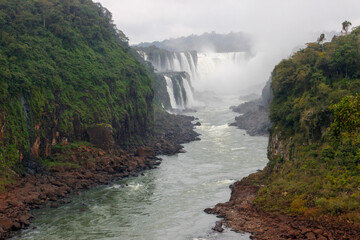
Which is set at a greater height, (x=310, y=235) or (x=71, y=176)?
(x=71, y=176)

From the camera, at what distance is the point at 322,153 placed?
2719 cm

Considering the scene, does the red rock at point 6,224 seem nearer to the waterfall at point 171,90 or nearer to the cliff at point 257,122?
the cliff at point 257,122

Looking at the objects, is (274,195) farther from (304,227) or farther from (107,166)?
(107,166)

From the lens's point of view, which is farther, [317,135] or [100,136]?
[100,136]

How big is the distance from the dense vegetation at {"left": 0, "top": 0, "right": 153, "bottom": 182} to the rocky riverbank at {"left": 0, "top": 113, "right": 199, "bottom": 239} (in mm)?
2237

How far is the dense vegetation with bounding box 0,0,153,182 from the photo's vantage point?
1427 inches

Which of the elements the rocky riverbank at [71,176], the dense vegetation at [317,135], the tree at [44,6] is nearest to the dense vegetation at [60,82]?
the tree at [44,6]

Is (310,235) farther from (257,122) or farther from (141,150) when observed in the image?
(257,122)

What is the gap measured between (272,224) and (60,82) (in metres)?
29.9

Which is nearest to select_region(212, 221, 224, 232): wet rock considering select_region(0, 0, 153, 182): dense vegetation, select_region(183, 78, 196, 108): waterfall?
select_region(0, 0, 153, 182): dense vegetation

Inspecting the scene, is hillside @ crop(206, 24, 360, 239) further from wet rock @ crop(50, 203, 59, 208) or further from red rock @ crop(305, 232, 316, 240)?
wet rock @ crop(50, 203, 59, 208)

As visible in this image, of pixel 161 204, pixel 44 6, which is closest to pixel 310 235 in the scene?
pixel 161 204

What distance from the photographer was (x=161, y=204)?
31375 millimetres

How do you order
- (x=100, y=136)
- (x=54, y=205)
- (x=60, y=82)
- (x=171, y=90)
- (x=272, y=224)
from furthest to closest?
(x=171, y=90) → (x=100, y=136) → (x=60, y=82) → (x=54, y=205) → (x=272, y=224)
